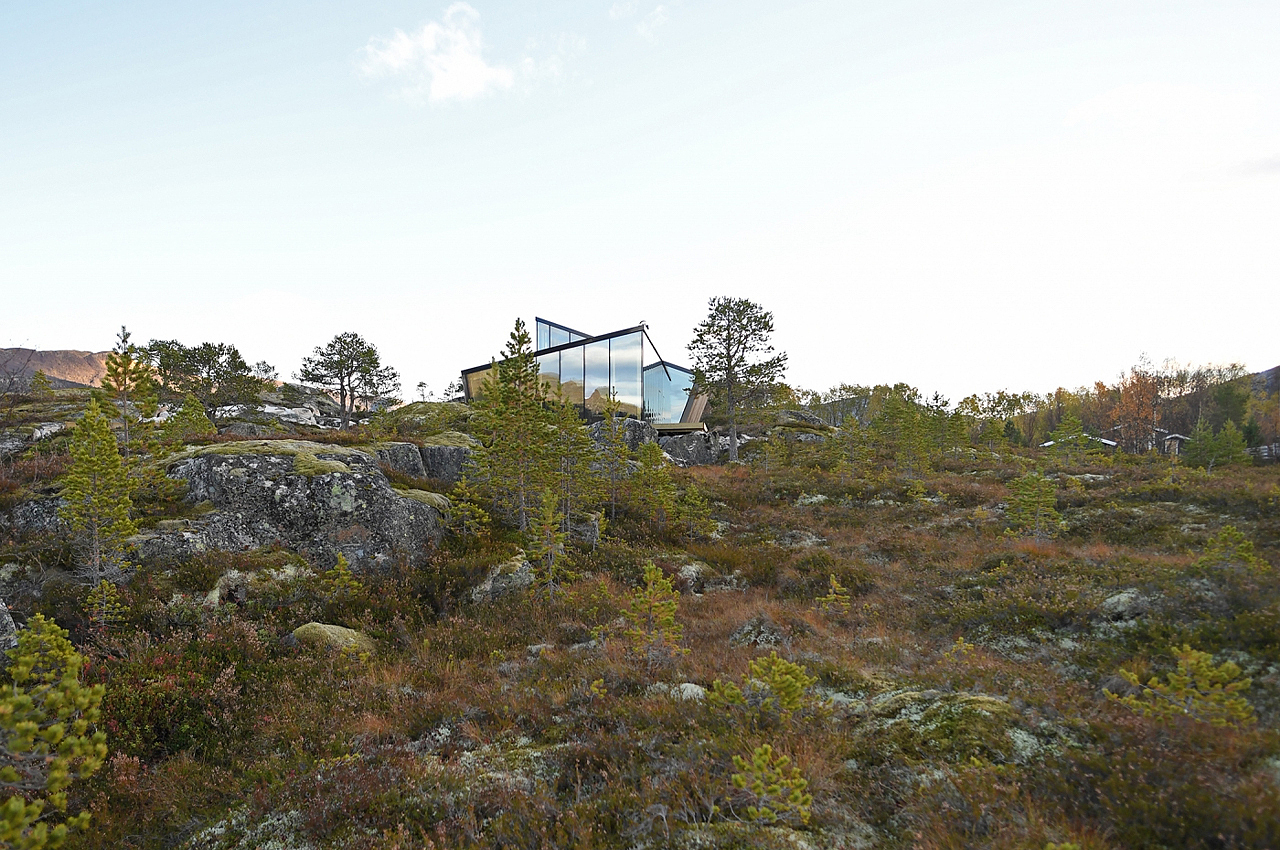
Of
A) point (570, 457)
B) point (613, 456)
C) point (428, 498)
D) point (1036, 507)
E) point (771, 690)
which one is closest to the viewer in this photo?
point (771, 690)

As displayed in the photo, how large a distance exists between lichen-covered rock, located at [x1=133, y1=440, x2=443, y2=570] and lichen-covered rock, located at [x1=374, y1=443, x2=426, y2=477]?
3700 mm

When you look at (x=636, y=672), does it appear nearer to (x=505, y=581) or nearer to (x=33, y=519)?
(x=505, y=581)

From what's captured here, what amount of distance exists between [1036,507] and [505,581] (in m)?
18.1

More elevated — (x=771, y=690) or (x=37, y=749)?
(x=37, y=749)

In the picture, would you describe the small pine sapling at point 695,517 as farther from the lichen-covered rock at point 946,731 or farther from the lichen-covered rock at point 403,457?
the lichen-covered rock at point 946,731

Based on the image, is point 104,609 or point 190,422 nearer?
point 104,609

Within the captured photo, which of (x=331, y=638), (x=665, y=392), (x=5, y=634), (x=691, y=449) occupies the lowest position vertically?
(x=331, y=638)

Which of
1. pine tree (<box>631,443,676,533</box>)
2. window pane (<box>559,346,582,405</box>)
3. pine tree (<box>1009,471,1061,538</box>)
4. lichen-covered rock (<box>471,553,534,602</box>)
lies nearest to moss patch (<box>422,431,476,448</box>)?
pine tree (<box>631,443,676,533</box>)

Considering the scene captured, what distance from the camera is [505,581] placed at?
13.8 meters

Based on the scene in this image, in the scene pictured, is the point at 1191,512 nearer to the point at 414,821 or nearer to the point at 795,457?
the point at 795,457

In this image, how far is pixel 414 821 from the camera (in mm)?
5277

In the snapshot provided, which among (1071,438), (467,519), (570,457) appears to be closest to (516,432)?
(570,457)

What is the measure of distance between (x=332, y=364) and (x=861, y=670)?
162 feet

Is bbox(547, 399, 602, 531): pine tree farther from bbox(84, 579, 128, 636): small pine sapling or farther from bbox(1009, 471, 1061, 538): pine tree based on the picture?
bbox(1009, 471, 1061, 538): pine tree
